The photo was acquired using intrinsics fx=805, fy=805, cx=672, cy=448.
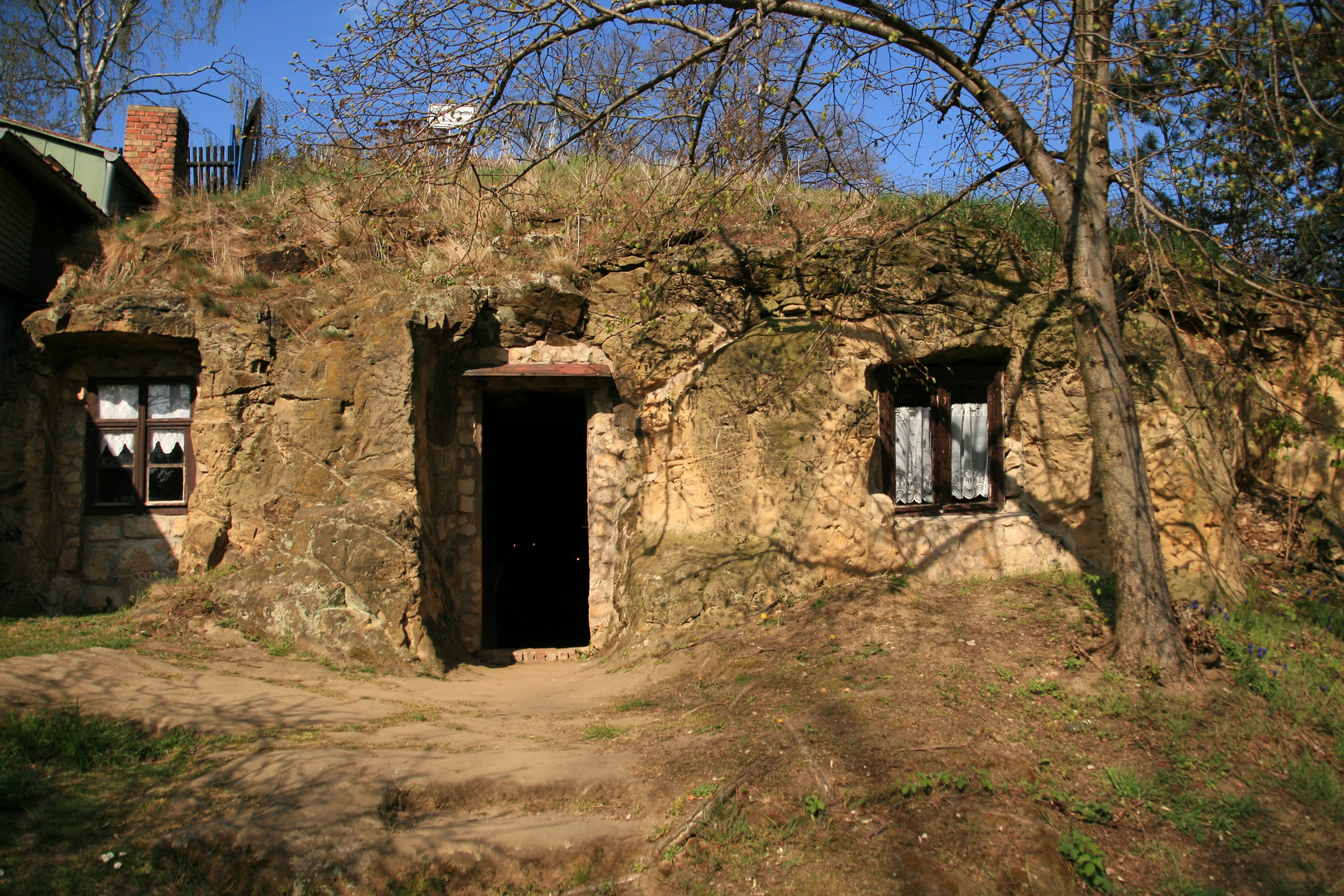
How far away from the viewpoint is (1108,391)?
17.0ft

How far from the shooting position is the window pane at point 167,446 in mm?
8328

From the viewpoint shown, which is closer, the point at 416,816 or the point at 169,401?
the point at 416,816

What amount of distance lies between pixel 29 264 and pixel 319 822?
8237mm

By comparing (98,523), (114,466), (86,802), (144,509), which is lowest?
(86,802)

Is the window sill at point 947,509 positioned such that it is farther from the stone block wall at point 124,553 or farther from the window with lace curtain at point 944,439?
the stone block wall at point 124,553

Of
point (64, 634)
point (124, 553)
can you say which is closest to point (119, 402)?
point (124, 553)

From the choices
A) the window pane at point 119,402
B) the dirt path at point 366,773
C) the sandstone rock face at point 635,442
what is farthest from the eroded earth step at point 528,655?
the window pane at point 119,402

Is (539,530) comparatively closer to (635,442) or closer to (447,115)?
(635,442)

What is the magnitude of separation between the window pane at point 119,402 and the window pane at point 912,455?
774cm

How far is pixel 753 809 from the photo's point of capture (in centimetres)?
402

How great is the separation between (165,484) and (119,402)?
3.28ft

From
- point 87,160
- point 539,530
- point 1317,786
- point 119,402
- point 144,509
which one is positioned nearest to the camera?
point 1317,786

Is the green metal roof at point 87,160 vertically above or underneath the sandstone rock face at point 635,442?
above

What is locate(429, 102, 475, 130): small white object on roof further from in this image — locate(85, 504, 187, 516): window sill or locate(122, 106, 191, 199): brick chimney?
locate(122, 106, 191, 199): brick chimney
